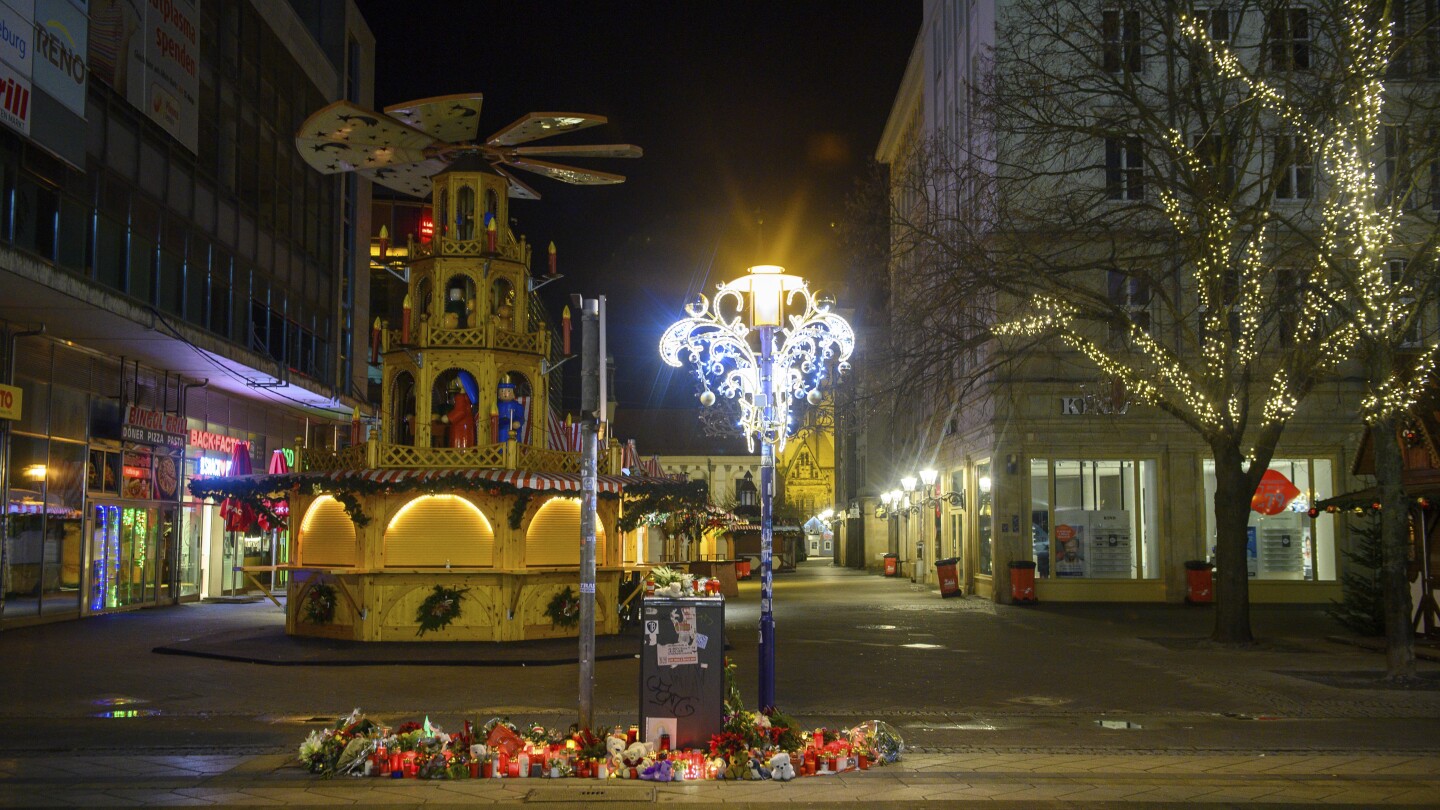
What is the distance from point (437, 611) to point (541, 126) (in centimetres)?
786

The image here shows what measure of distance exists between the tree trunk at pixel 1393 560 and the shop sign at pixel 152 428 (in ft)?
79.7

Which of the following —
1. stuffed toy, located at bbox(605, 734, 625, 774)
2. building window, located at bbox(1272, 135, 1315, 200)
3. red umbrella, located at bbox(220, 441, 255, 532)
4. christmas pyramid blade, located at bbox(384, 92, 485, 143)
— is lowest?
stuffed toy, located at bbox(605, 734, 625, 774)

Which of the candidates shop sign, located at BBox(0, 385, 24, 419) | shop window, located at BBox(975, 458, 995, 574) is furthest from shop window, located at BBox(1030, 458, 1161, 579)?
shop sign, located at BBox(0, 385, 24, 419)

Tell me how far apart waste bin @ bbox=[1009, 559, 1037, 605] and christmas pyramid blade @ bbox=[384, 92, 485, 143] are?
17.6m

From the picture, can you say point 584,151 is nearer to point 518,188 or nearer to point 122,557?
point 518,188

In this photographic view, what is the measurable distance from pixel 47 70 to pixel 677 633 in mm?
17312

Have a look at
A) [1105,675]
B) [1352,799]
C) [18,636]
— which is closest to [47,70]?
[18,636]

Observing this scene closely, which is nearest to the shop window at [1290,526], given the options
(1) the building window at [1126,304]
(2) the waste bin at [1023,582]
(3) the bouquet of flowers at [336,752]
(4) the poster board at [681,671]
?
(2) the waste bin at [1023,582]

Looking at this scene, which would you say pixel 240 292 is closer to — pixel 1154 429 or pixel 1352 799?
pixel 1154 429

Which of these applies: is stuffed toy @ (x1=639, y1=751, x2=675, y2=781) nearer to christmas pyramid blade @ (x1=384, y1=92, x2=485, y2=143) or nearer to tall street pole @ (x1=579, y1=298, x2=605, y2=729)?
tall street pole @ (x1=579, y1=298, x2=605, y2=729)

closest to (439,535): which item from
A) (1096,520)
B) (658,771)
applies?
(658,771)

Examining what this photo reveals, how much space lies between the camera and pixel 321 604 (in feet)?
65.3

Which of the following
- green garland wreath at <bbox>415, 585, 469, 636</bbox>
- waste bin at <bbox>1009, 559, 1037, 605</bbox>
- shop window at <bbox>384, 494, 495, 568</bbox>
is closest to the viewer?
green garland wreath at <bbox>415, 585, 469, 636</bbox>

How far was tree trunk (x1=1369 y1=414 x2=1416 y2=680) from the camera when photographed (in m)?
15.8
